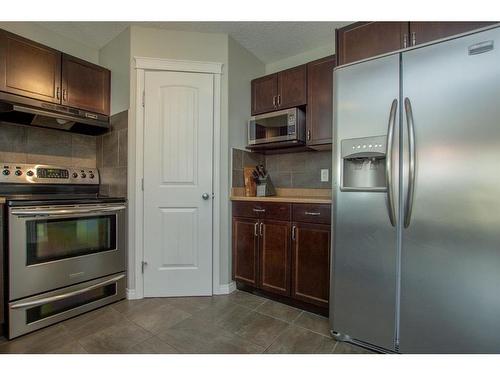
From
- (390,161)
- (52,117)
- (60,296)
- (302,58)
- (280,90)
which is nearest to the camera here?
(390,161)

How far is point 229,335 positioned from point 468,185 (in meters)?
1.59

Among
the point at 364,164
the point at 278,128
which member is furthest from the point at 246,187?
the point at 364,164

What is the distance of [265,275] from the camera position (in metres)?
2.13

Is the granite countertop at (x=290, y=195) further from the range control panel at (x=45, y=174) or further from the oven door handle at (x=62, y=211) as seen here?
the range control panel at (x=45, y=174)

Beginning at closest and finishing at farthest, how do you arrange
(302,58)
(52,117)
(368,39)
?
(368,39), (52,117), (302,58)

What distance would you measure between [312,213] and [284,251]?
41 centimetres

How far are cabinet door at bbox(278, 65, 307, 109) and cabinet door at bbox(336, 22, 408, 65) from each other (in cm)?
60

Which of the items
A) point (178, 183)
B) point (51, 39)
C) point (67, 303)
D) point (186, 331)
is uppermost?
point (51, 39)

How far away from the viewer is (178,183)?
219cm

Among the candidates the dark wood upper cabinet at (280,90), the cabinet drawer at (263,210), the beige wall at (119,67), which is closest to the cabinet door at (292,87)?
the dark wood upper cabinet at (280,90)

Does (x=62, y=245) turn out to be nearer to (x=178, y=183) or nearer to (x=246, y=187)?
(x=178, y=183)

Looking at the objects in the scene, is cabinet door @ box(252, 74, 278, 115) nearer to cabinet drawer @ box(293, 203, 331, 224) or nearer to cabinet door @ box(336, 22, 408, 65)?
cabinet door @ box(336, 22, 408, 65)

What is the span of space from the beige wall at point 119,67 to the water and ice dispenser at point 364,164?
189 centimetres

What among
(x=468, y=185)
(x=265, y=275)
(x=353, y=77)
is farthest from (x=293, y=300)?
(x=353, y=77)
